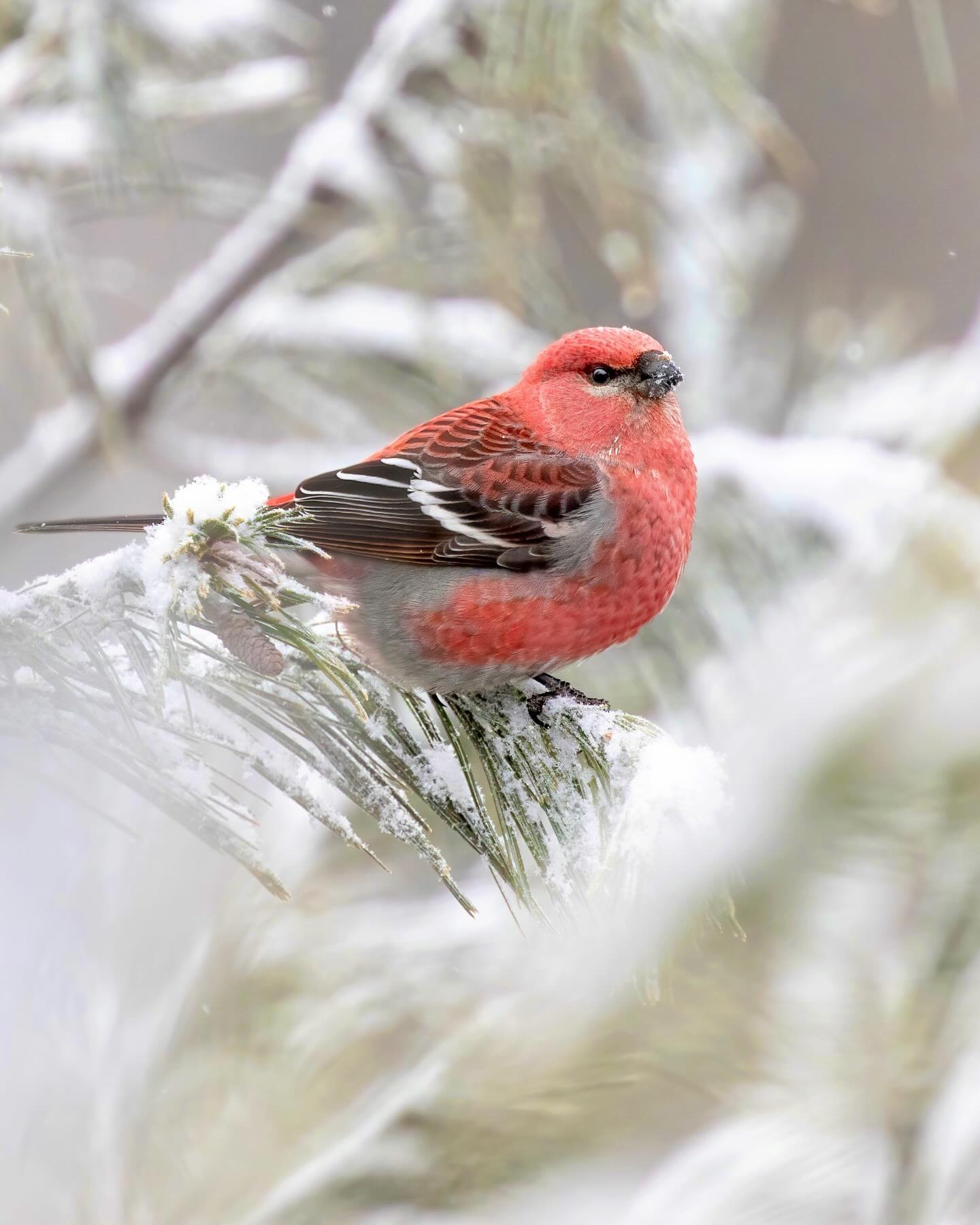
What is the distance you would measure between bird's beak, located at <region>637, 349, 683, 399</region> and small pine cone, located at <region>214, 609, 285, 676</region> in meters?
1.22

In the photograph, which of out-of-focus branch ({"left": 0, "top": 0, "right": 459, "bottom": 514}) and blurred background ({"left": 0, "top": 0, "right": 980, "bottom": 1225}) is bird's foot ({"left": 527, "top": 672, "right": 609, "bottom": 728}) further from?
out-of-focus branch ({"left": 0, "top": 0, "right": 459, "bottom": 514})

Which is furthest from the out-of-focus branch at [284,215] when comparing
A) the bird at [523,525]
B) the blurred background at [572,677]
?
the bird at [523,525]

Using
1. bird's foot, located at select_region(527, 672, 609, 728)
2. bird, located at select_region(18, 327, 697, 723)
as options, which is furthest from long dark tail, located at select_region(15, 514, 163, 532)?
bird's foot, located at select_region(527, 672, 609, 728)

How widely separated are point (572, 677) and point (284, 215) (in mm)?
1113

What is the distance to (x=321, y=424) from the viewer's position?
2.65m

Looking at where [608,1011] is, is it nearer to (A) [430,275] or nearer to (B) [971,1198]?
(B) [971,1198]

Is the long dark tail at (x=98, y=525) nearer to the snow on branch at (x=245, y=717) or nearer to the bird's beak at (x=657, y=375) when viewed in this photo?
the snow on branch at (x=245, y=717)

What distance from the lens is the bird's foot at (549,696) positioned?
171cm

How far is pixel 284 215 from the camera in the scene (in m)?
2.32

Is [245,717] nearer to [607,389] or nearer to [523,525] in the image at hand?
[523,525]

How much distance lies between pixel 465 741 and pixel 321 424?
3.78 ft

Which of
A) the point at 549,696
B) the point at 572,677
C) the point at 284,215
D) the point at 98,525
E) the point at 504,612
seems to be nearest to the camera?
the point at 98,525

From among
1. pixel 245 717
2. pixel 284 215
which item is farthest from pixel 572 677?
pixel 245 717

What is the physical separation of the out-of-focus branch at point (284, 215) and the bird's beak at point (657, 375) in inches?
24.8
